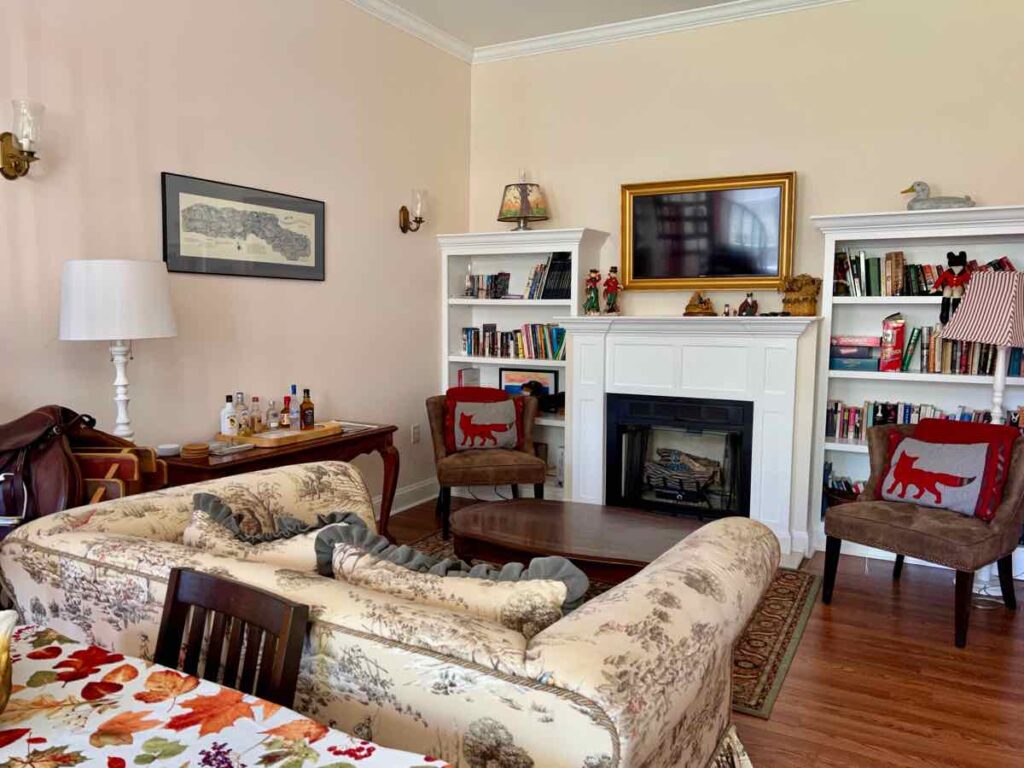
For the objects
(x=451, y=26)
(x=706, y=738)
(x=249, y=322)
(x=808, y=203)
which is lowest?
(x=706, y=738)

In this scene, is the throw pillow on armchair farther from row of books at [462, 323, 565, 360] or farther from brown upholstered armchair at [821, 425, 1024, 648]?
row of books at [462, 323, 565, 360]

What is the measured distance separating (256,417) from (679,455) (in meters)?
2.50

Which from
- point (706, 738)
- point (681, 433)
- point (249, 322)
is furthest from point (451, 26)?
point (706, 738)

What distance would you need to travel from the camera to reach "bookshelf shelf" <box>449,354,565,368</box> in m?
4.99

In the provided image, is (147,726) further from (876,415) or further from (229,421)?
(876,415)

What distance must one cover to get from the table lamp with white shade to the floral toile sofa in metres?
0.98

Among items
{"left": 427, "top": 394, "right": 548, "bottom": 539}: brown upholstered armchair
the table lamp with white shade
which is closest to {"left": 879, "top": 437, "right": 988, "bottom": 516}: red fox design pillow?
{"left": 427, "top": 394, "right": 548, "bottom": 539}: brown upholstered armchair

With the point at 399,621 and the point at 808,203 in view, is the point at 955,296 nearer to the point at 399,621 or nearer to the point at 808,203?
the point at 808,203

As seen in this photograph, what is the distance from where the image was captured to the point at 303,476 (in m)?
2.43

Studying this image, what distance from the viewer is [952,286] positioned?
3818 mm

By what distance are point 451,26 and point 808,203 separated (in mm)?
2457

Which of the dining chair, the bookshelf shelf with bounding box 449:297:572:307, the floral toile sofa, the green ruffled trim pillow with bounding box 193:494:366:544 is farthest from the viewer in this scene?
the bookshelf shelf with bounding box 449:297:572:307

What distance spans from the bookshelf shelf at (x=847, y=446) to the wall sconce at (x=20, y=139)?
3899mm

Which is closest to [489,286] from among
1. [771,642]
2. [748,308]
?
[748,308]
